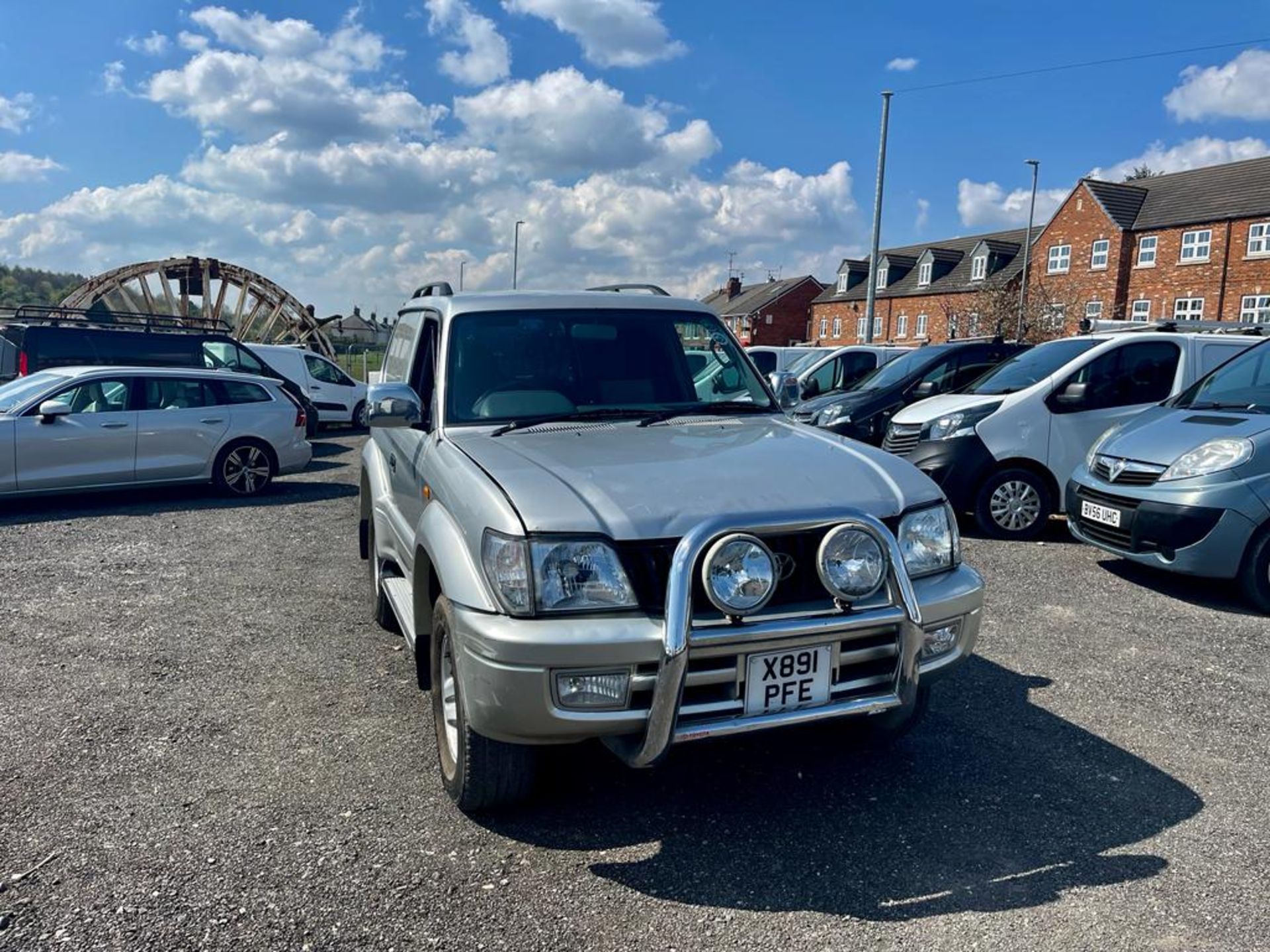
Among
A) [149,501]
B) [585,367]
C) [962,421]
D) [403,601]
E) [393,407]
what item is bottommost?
[149,501]

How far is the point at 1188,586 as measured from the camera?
6562 mm

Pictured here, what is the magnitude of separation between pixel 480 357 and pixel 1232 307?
4215 centimetres

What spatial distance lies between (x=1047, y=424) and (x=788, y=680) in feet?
20.5

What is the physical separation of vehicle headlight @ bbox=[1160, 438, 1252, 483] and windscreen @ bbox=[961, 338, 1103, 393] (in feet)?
7.92

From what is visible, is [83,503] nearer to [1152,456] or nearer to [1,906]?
[1,906]

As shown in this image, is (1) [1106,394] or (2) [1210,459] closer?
(2) [1210,459]

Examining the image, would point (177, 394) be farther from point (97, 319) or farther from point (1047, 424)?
point (97, 319)

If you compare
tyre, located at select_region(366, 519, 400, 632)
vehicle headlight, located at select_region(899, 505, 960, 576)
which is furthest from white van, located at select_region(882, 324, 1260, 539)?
vehicle headlight, located at select_region(899, 505, 960, 576)

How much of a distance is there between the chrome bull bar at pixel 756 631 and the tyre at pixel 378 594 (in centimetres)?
267

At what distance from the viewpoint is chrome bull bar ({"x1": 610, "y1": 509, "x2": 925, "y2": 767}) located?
8.80 ft

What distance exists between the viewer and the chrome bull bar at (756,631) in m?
2.68

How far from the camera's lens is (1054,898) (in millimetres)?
2773

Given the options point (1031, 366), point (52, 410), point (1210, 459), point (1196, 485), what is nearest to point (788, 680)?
point (1196, 485)

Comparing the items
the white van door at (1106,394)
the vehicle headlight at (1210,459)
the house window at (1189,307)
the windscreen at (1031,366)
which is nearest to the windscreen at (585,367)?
the vehicle headlight at (1210,459)
